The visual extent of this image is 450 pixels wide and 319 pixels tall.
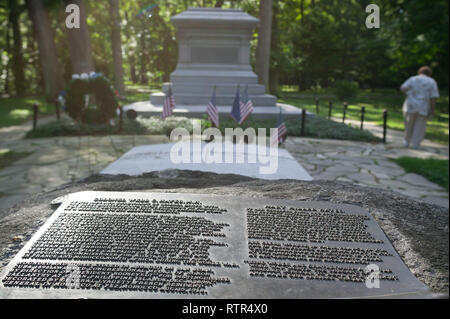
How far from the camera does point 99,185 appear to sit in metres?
4.10

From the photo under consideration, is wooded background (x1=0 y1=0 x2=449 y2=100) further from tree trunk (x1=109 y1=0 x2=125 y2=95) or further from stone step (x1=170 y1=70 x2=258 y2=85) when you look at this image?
stone step (x1=170 y1=70 x2=258 y2=85)

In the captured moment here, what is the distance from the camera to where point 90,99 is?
36.7 feet

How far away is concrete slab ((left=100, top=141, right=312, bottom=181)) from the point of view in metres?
5.25

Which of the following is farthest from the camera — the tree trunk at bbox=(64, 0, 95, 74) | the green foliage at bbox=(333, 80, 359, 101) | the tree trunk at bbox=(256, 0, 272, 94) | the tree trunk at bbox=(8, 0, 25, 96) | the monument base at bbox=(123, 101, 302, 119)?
the tree trunk at bbox=(8, 0, 25, 96)

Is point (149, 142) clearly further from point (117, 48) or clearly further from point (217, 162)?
point (117, 48)

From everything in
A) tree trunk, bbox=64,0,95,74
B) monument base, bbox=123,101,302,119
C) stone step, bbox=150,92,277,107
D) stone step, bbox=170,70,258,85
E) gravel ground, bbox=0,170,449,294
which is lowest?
gravel ground, bbox=0,170,449,294

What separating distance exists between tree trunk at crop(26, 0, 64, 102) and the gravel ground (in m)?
17.5

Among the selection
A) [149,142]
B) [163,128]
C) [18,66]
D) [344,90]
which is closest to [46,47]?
[18,66]

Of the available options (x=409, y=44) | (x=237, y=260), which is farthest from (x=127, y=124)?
(x=409, y=44)

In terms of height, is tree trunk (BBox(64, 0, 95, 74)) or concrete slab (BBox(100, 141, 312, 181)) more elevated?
tree trunk (BBox(64, 0, 95, 74))

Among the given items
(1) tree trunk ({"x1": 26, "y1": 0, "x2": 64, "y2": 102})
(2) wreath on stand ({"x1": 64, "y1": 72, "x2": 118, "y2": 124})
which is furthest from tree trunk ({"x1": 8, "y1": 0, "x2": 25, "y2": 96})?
(2) wreath on stand ({"x1": 64, "y1": 72, "x2": 118, "y2": 124})

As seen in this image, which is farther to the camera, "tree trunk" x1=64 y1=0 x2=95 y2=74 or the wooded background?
the wooded background

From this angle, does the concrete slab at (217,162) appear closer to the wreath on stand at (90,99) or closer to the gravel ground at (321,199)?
the gravel ground at (321,199)
